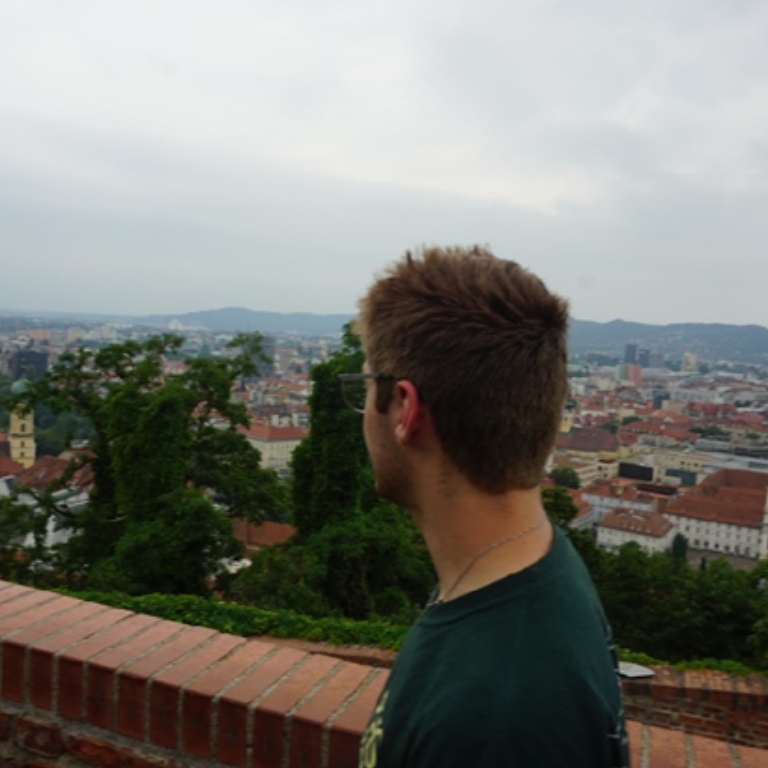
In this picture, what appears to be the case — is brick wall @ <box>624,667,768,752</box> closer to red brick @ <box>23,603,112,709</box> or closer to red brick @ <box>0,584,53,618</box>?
red brick @ <box>0,584,53,618</box>

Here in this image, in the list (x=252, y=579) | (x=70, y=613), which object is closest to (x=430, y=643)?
(x=70, y=613)

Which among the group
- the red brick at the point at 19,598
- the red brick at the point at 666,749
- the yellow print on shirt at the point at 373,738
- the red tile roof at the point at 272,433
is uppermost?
the yellow print on shirt at the point at 373,738

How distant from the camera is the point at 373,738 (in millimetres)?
1088

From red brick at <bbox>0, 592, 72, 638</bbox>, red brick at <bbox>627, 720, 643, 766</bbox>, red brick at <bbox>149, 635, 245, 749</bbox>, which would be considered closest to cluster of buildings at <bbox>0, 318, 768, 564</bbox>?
red brick at <bbox>627, 720, 643, 766</bbox>

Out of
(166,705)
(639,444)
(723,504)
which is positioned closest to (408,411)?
(166,705)

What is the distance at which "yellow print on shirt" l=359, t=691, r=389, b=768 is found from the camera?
107cm

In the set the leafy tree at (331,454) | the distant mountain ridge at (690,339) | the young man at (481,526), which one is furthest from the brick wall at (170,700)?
the distant mountain ridge at (690,339)

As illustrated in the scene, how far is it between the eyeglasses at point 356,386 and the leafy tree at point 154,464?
37.7 feet

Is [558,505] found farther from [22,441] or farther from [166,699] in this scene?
[22,441]

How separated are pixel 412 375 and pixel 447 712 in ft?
1.60

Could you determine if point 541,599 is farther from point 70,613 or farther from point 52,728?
point 70,613

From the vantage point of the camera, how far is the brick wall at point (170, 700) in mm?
1702

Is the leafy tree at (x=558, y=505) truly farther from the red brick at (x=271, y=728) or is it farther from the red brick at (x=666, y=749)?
the red brick at (x=271, y=728)

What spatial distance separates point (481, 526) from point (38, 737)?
1.41 metres
